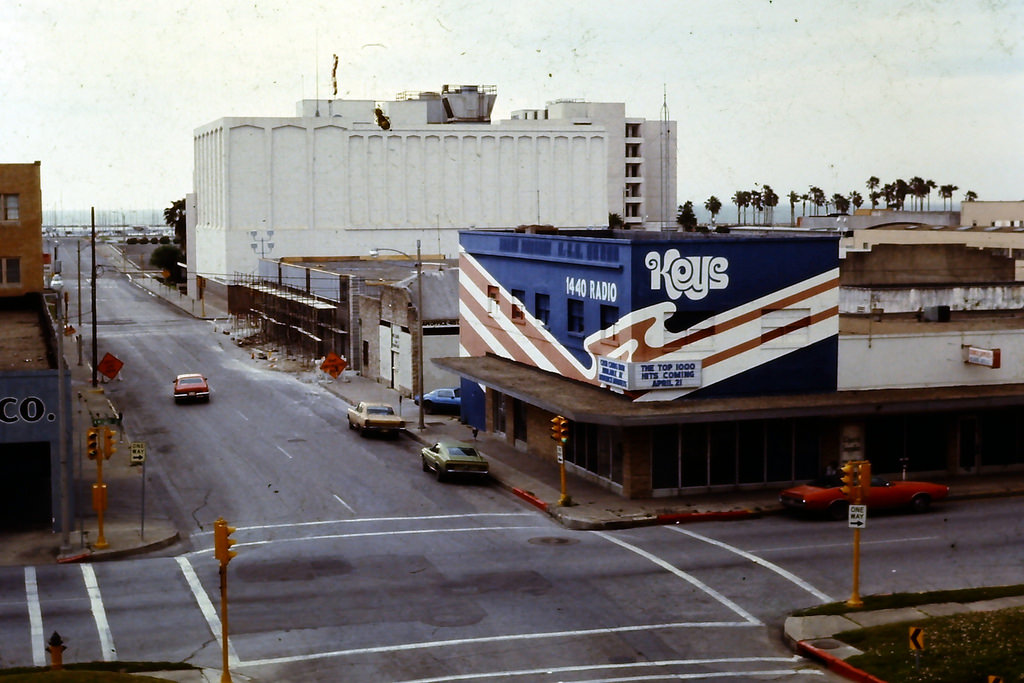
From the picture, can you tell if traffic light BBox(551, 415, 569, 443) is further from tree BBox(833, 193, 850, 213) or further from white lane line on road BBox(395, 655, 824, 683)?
tree BBox(833, 193, 850, 213)

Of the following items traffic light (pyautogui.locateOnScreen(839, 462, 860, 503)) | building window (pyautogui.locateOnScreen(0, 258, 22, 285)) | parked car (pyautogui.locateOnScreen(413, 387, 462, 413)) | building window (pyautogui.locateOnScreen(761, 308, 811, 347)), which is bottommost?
parked car (pyautogui.locateOnScreen(413, 387, 462, 413))

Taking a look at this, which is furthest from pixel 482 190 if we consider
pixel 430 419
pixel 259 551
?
pixel 259 551

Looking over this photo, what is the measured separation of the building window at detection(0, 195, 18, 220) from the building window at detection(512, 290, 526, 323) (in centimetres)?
2127

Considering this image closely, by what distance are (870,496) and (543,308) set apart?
15.4 meters

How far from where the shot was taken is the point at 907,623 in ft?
89.2

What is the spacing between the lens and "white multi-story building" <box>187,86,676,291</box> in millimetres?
127750

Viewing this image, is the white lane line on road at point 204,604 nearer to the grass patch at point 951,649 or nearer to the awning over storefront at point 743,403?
the grass patch at point 951,649

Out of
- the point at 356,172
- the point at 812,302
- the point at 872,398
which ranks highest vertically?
the point at 356,172

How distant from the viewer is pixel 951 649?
24516 mm

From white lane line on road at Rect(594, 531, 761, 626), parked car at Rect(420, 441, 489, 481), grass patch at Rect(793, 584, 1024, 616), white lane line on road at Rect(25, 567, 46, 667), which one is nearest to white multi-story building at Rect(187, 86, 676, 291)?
parked car at Rect(420, 441, 489, 481)

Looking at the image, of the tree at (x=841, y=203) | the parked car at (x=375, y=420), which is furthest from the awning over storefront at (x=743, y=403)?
the tree at (x=841, y=203)

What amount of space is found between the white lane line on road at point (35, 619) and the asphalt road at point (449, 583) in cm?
9

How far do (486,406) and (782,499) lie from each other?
738 inches

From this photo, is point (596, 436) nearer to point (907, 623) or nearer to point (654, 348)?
point (654, 348)
